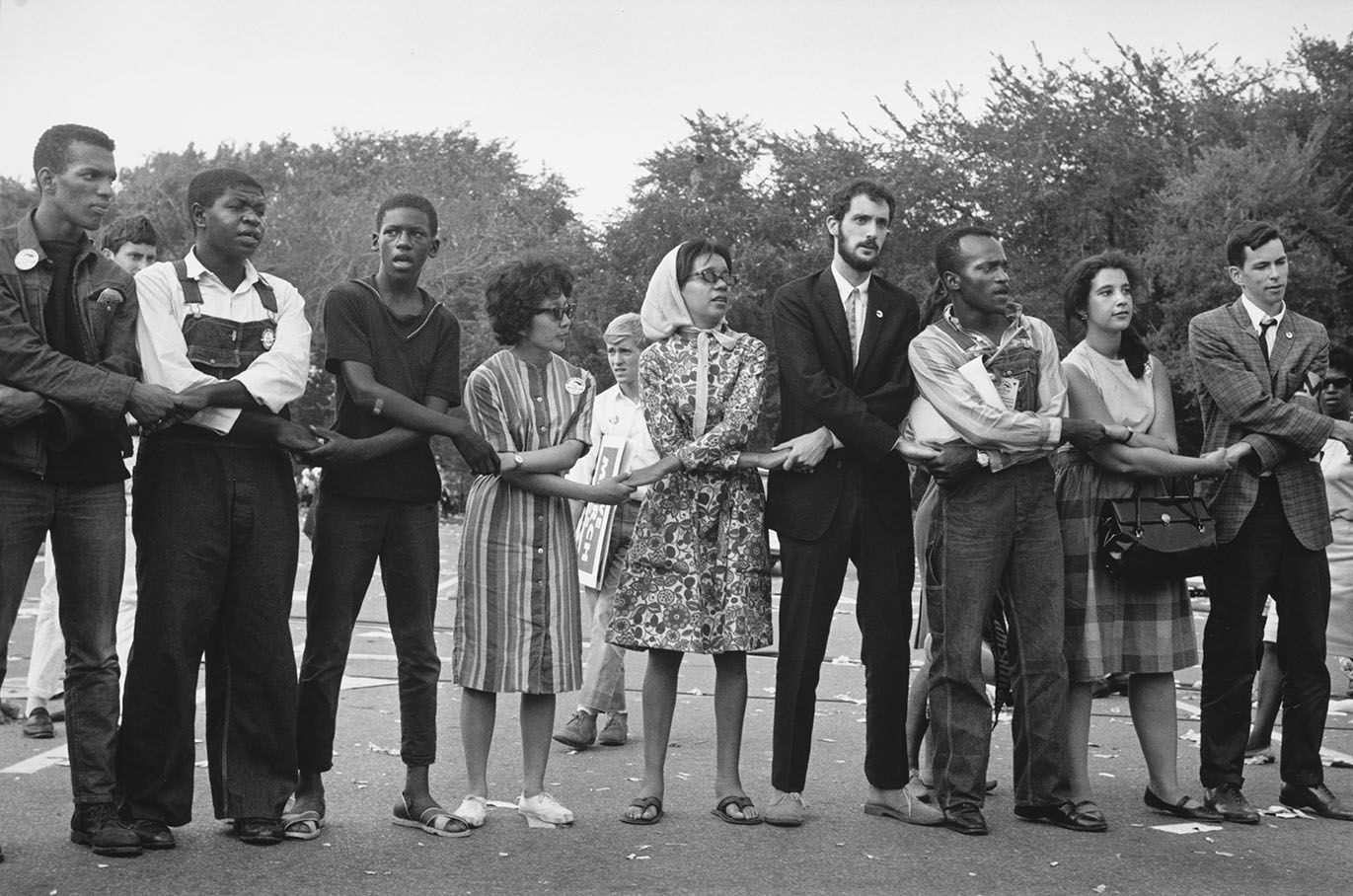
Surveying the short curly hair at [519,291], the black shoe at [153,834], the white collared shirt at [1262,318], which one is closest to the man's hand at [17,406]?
the black shoe at [153,834]

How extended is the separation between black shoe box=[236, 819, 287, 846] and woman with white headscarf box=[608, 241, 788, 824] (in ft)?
4.49

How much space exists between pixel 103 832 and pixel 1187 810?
13.9 ft

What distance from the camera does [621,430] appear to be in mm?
8922

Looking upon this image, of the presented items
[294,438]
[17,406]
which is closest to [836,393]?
[294,438]

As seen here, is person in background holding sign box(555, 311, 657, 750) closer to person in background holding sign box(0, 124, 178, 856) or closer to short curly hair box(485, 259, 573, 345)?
short curly hair box(485, 259, 573, 345)

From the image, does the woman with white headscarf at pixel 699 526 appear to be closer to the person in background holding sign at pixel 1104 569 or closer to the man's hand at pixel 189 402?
the person in background holding sign at pixel 1104 569

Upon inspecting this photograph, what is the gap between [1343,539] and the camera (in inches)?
351

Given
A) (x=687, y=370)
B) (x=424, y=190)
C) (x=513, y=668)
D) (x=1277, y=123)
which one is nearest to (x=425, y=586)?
(x=513, y=668)

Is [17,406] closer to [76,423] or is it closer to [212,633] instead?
[76,423]

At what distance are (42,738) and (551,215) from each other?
179ft

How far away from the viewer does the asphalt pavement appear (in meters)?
5.33

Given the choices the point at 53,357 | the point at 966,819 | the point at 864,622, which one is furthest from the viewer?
the point at 864,622

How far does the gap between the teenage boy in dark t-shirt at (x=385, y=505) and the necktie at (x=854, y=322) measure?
160 centimetres

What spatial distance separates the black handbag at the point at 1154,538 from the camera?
6.52m
